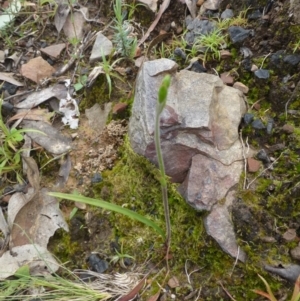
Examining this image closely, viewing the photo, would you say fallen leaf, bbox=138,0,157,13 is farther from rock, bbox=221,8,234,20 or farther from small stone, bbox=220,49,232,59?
small stone, bbox=220,49,232,59

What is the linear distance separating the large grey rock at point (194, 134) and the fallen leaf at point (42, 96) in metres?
0.57

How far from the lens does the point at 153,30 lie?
245 centimetres

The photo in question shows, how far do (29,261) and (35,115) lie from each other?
782 millimetres

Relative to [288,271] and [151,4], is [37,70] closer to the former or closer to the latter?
[151,4]

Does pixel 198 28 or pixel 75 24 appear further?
pixel 75 24

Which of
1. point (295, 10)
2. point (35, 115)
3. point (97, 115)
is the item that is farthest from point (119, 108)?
point (295, 10)

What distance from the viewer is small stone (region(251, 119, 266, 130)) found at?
1.93 metres

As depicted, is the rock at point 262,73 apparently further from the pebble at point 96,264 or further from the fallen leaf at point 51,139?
the pebble at point 96,264

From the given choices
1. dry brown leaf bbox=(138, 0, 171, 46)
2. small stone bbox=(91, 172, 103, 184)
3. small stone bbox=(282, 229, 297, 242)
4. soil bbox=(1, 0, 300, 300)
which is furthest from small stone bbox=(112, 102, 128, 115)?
small stone bbox=(282, 229, 297, 242)

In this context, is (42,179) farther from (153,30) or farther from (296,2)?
(296,2)

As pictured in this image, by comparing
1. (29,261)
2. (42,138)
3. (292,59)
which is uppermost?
(292,59)

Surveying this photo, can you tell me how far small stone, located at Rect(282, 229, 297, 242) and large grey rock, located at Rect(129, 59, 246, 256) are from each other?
0.70ft

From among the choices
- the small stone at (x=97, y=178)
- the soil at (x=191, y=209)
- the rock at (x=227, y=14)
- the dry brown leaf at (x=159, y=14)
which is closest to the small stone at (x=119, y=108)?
the soil at (x=191, y=209)

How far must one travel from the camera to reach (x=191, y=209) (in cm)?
185
